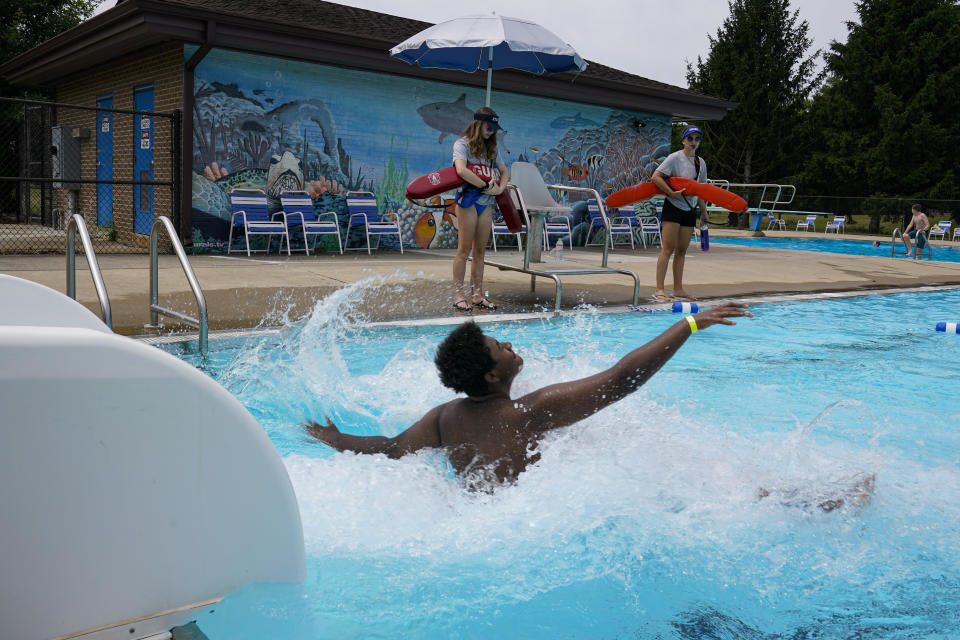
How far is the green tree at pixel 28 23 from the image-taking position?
63.9 feet

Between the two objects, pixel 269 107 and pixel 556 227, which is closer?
pixel 269 107

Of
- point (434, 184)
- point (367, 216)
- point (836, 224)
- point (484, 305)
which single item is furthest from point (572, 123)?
point (836, 224)

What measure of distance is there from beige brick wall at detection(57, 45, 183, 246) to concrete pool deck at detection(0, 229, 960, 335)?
197cm

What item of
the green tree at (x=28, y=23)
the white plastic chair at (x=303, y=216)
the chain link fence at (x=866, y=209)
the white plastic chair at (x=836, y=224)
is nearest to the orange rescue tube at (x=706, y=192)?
the white plastic chair at (x=303, y=216)

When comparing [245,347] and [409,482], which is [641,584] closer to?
[409,482]

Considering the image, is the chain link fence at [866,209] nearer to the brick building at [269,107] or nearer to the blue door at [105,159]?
the brick building at [269,107]

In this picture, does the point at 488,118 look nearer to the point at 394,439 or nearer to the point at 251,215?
the point at 394,439

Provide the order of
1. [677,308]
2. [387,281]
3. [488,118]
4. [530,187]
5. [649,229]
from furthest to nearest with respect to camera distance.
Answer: [649,229]
[387,281]
[530,187]
[677,308]
[488,118]

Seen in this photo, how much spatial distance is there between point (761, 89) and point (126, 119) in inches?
1155

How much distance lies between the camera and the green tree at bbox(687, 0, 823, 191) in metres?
35.8

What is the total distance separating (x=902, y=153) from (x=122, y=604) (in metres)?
37.7

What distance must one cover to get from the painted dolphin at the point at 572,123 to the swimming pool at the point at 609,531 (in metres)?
12.3

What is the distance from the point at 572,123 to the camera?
56.1 feet

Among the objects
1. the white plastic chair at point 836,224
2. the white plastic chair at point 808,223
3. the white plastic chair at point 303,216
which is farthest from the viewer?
the white plastic chair at point 836,224
